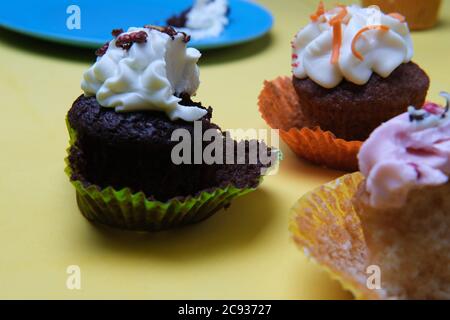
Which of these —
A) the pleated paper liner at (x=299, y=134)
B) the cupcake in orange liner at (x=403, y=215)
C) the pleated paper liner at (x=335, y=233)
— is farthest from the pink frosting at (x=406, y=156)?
the pleated paper liner at (x=299, y=134)

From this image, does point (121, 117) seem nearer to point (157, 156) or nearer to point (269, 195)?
point (157, 156)

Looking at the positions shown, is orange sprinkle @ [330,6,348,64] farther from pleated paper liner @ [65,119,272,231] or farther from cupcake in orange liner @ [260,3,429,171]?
pleated paper liner @ [65,119,272,231]

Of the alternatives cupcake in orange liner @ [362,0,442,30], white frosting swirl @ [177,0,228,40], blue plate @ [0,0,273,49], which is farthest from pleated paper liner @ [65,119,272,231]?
cupcake in orange liner @ [362,0,442,30]

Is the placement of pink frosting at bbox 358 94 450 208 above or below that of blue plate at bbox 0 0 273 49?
below

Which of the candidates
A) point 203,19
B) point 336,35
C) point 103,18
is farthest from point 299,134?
point 103,18

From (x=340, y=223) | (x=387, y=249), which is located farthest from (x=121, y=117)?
(x=387, y=249)

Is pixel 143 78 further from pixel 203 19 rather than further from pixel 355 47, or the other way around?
pixel 203 19

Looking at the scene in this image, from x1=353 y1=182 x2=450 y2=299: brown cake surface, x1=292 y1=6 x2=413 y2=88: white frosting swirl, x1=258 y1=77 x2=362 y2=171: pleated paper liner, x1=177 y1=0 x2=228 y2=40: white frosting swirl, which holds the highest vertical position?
x1=177 y1=0 x2=228 y2=40: white frosting swirl
